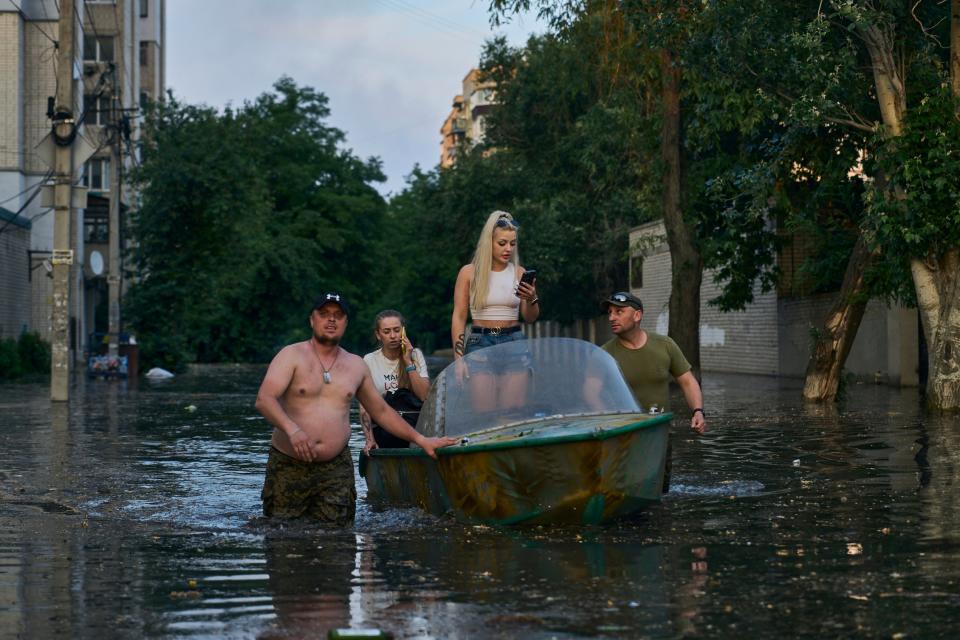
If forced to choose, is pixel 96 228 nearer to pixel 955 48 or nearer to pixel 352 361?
pixel 955 48

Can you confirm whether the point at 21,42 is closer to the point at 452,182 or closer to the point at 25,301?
the point at 25,301

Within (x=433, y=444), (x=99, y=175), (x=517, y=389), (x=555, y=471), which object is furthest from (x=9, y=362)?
(x=99, y=175)

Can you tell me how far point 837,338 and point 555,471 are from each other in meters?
17.3

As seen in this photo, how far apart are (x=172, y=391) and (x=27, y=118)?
21220 mm

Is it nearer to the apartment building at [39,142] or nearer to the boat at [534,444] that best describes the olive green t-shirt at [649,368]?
the boat at [534,444]

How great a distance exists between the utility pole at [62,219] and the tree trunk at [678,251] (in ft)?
35.9

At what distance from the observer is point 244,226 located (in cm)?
5028

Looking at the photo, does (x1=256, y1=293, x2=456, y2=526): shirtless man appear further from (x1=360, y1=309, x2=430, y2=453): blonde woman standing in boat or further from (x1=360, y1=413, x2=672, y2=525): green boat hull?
(x1=360, y1=309, x2=430, y2=453): blonde woman standing in boat

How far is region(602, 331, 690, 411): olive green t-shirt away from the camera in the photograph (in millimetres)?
11266

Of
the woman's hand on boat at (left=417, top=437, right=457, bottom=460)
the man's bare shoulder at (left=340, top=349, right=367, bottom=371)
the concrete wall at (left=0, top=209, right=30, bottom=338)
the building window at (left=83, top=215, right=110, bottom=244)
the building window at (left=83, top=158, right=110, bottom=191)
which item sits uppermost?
the building window at (left=83, top=158, right=110, bottom=191)

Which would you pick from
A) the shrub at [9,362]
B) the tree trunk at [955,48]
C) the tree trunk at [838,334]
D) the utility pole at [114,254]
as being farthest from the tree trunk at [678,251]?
the utility pole at [114,254]

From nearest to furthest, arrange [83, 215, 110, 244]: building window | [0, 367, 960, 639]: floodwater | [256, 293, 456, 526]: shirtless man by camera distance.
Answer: [0, 367, 960, 639]: floodwater
[256, 293, 456, 526]: shirtless man
[83, 215, 110, 244]: building window

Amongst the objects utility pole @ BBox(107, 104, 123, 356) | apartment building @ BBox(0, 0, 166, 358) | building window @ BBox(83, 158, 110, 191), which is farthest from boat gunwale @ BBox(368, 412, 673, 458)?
building window @ BBox(83, 158, 110, 191)

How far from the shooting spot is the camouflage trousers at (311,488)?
995cm
